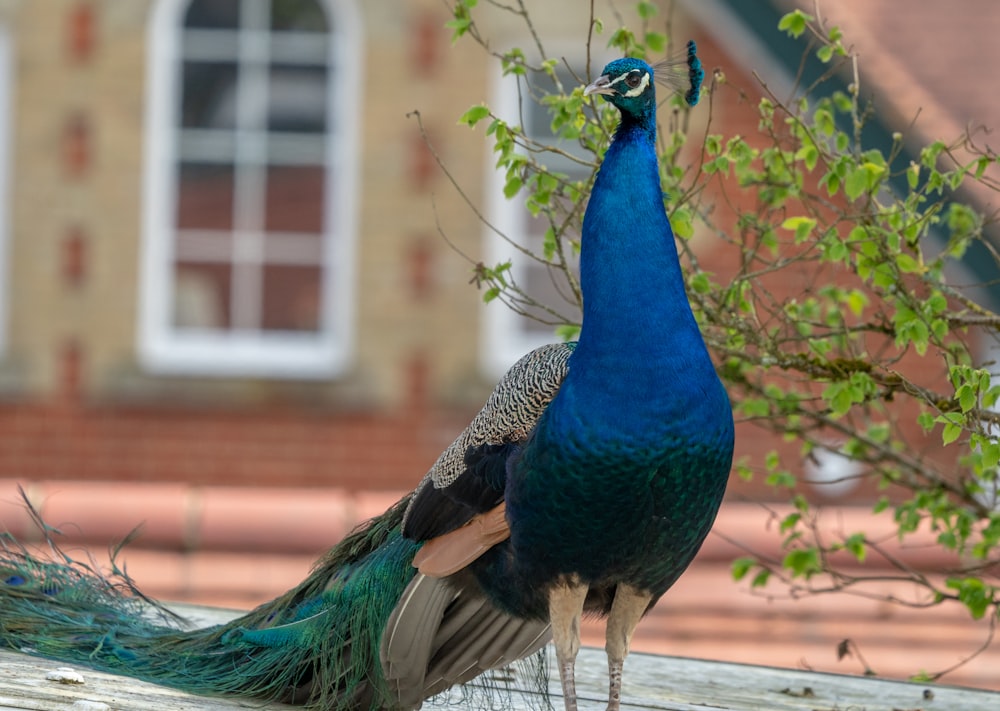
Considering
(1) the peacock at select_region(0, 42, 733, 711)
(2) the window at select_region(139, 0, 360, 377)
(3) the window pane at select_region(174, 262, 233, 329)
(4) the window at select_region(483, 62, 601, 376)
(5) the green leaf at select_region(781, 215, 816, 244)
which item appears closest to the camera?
(1) the peacock at select_region(0, 42, 733, 711)

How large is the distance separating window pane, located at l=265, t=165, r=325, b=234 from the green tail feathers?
13.5 ft

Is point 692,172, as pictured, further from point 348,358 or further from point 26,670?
point 26,670

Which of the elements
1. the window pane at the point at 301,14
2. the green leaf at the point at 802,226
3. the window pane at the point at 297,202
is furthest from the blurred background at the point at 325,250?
the green leaf at the point at 802,226

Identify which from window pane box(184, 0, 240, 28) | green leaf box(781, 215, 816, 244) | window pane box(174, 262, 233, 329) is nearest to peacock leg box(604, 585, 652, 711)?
green leaf box(781, 215, 816, 244)

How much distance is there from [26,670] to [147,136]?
4.55 metres

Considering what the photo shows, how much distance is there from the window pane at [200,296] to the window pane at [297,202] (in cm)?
35

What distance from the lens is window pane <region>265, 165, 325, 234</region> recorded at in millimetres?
7230

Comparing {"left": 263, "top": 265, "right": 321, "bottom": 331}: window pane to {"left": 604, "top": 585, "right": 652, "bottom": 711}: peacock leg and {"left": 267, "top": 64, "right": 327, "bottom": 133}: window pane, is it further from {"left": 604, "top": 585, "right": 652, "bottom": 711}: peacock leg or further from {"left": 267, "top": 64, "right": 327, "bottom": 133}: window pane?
{"left": 604, "top": 585, "right": 652, "bottom": 711}: peacock leg

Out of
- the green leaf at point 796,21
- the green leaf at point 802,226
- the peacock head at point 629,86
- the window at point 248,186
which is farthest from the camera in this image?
the window at point 248,186

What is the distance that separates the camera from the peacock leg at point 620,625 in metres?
2.68

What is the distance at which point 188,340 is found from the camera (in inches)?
283

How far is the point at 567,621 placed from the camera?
263 centimetres

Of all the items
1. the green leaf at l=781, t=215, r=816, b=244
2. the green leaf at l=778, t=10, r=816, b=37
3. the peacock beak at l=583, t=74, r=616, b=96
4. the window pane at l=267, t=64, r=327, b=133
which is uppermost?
the window pane at l=267, t=64, r=327, b=133

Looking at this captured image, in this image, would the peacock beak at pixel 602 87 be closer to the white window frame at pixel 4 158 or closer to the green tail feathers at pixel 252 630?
the green tail feathers at pixel 252 630
